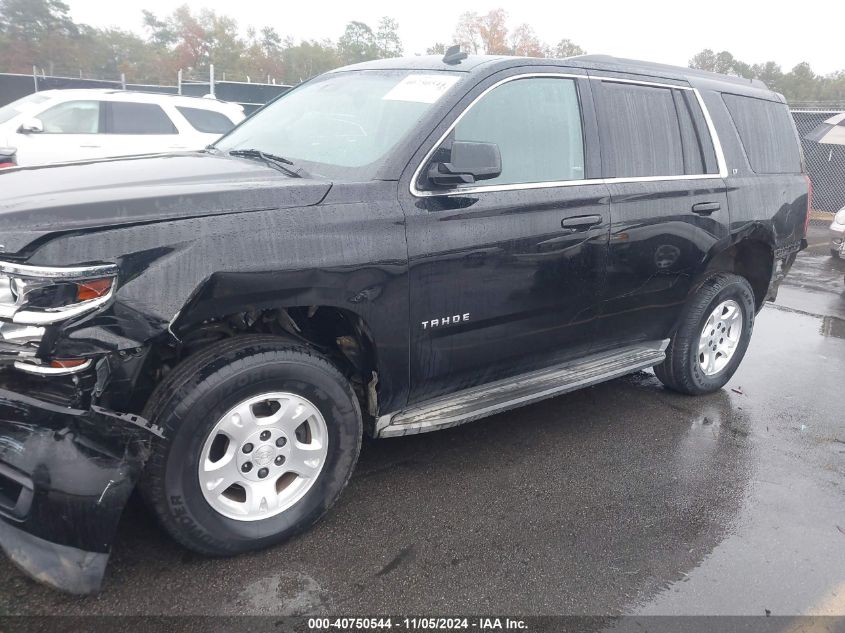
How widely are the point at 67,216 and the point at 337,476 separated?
147cm

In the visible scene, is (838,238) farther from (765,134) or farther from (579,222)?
(579,222)

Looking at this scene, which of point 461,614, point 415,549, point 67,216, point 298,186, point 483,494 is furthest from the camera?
point 483,494

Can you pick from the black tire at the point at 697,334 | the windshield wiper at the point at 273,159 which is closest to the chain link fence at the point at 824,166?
the black tire at the point at 697,334

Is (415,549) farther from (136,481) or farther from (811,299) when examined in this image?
(811,299)

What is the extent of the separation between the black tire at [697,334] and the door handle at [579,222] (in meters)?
1.32

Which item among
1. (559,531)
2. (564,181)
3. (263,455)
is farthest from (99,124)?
(559,531)

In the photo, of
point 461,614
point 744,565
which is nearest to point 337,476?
point 461,614

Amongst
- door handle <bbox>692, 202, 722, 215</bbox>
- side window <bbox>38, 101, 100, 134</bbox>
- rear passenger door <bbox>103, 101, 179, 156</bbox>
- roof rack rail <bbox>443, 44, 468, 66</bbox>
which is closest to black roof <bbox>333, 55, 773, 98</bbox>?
roof rack rail <bbox>443, 44, 468, 66</bbox>

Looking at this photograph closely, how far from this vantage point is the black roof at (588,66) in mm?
3298

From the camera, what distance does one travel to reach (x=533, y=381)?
11.6ft

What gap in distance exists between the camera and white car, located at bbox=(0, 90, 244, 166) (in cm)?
850

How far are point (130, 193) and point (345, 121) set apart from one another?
1.29 meters

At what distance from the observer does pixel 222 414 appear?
2.44 meters

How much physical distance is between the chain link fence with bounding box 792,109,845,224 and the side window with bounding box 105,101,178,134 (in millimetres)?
13738
